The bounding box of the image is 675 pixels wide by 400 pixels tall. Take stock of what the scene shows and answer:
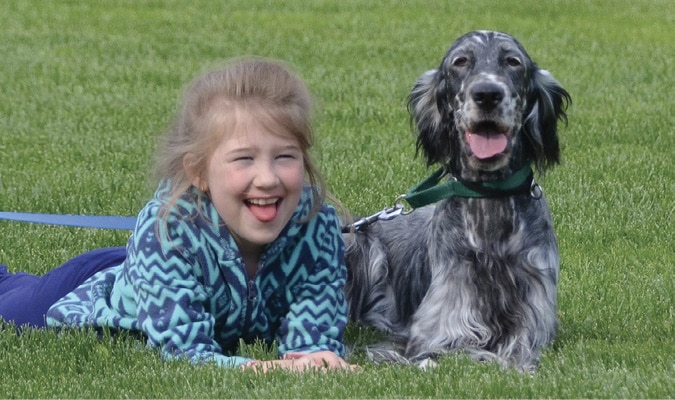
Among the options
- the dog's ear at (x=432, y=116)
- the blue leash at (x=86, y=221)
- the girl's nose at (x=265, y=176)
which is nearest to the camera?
the girl's nose at (x=265, y=176)

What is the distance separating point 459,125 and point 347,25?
589 inches

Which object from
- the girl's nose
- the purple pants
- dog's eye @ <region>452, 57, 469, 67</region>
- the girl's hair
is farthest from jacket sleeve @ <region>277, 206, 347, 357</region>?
the purple pants

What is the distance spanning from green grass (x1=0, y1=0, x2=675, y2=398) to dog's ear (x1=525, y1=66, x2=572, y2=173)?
2.84ft

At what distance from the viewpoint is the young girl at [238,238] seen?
17.7 ft

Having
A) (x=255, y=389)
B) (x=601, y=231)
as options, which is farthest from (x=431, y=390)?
(x=601, y=231)

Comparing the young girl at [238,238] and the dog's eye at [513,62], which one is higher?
the dog's eye at [513,62]

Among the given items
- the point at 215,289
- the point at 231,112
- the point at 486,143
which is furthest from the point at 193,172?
the point at 486,143

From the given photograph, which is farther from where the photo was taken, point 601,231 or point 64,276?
point 601,231

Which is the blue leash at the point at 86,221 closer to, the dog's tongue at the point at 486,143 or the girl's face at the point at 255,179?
the girl's face at the point at 255,179

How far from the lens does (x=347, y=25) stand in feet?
67.1

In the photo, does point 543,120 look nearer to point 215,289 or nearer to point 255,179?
point 255,179

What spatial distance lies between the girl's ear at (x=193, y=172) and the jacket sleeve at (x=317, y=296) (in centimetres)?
51

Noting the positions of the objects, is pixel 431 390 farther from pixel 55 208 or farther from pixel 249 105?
pixel 55 208

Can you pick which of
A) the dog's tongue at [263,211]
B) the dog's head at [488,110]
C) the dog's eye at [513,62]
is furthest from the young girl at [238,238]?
the dog's eye at [513,62]
